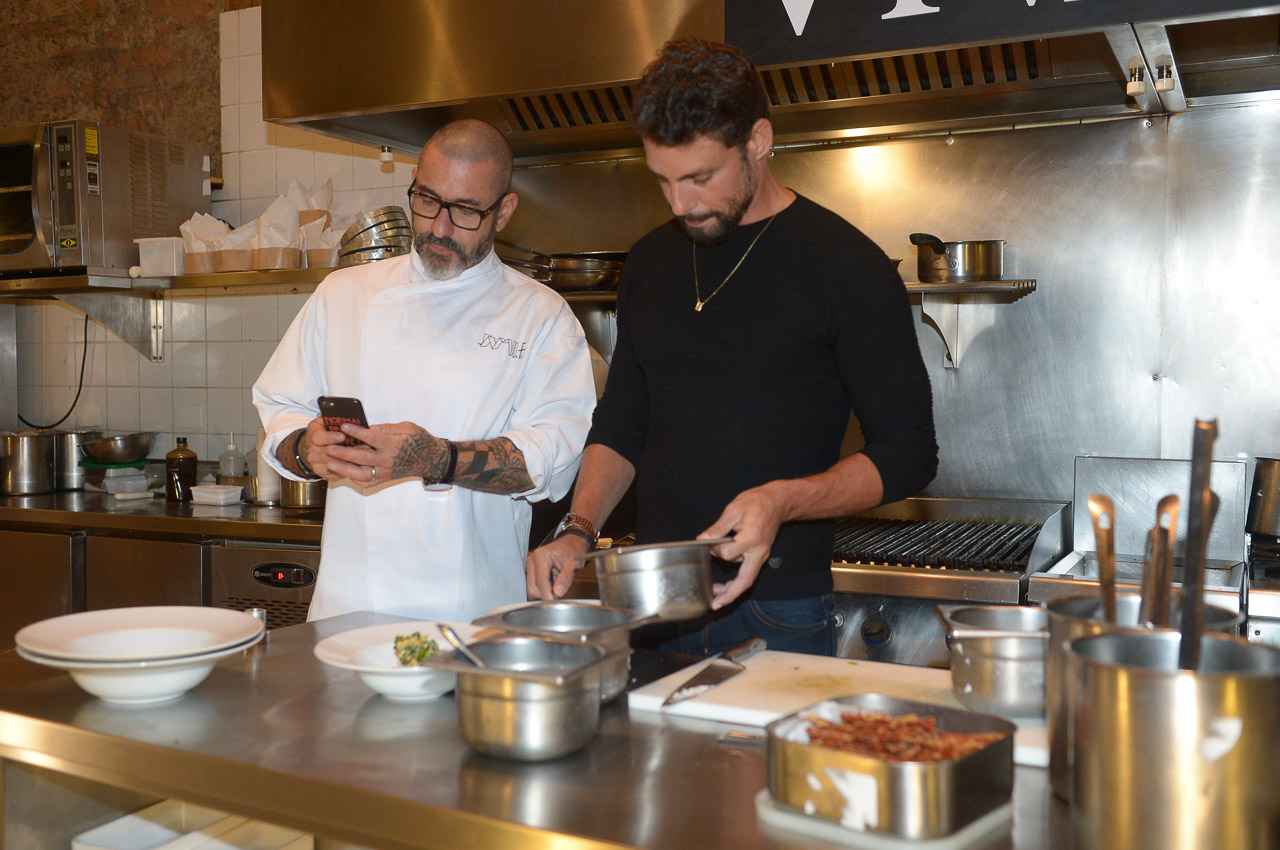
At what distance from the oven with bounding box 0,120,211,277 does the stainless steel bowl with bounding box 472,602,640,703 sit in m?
3.23

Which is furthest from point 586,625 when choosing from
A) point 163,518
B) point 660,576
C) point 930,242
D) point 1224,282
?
point 163,518

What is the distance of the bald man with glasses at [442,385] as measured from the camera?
2188 mm

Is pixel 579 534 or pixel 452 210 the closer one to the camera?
pixel 579 534

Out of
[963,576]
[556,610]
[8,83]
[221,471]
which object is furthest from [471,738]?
[8,83]

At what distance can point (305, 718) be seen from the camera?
1.29 m

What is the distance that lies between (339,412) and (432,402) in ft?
1.59

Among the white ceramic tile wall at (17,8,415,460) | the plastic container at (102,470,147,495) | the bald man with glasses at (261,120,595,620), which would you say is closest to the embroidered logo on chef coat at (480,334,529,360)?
the bald man with glasses at (261,120,595,620)

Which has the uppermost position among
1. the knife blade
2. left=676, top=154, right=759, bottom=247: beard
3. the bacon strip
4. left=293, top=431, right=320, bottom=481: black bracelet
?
left=676, top=154, right=759, bottom=247: beard

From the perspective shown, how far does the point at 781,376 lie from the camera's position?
5.76 ft

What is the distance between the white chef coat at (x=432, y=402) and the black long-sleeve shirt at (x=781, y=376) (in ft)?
1.35

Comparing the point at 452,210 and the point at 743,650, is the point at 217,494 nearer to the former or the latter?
the point at 452,210

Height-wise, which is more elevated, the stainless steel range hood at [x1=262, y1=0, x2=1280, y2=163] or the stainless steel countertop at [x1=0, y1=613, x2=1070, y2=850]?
the stainless steel range hood at [x1=262, y1=0, x2=1280, y2=163]

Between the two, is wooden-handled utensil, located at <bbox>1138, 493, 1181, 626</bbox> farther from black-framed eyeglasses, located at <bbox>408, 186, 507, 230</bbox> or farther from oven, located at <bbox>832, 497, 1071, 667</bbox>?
black-framed eyeglasses, located at <bbox>408, 186, 507, 230</bbox>

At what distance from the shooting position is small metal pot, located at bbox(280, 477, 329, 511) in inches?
140
